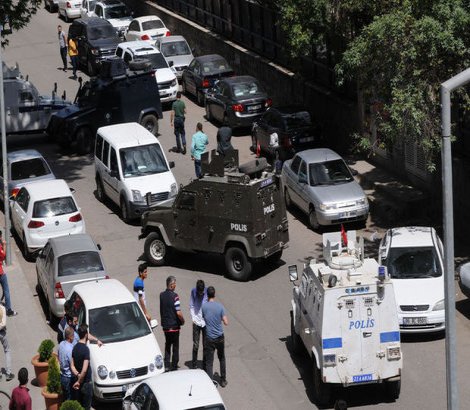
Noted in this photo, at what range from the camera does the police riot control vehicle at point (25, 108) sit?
37.6 metres

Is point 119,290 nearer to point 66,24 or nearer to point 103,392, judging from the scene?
point 103,392

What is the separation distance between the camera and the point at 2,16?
35125mm

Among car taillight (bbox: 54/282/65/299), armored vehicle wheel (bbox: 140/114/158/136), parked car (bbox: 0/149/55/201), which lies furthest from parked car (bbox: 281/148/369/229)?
armored vehicle wheel (bbox: 140/114/158/136)

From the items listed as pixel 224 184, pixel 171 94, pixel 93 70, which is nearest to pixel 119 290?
pixel 224 184

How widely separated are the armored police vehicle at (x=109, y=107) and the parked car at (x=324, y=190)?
792 cm

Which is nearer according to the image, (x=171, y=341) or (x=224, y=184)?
(x=171, y=341)

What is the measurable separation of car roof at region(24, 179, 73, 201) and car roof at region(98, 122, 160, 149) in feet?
7.79

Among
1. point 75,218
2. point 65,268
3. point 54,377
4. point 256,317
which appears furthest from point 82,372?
point 75,218

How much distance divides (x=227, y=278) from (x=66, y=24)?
3337cm

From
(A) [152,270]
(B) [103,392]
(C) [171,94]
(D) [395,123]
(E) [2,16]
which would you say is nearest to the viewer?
(B) [103,392]

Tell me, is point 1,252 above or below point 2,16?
below

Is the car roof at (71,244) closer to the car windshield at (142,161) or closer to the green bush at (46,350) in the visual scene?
the green bush at (46,350)

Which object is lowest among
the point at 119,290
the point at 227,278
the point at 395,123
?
the point at 227,278

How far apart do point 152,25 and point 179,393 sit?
113 ft
